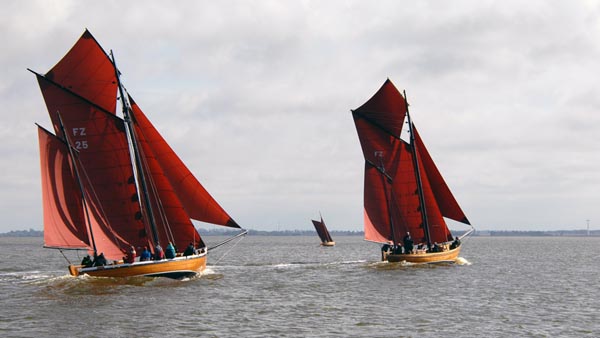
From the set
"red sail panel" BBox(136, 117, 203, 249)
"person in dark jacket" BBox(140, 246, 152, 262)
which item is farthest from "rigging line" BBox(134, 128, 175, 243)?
"person in dark jacket" BBox(140, 246, 152, 262)

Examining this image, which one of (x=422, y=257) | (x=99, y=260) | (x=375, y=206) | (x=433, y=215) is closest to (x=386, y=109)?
(x=375, y=206)

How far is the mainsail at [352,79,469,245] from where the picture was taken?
64500 mm

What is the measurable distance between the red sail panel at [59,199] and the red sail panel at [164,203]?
15.3 ft

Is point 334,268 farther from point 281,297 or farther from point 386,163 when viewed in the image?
point 281,297

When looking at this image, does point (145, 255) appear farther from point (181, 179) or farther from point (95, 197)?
point (181, 179)

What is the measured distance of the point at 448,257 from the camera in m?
66.9

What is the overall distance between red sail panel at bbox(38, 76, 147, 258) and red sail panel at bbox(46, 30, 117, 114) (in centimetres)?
86

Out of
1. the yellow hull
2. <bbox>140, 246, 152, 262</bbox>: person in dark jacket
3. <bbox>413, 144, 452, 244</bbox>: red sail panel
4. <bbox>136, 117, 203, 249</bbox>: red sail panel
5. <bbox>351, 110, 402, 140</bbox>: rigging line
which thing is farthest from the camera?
<bbox>413, 144, 452, 244</bbox>: red sail panel

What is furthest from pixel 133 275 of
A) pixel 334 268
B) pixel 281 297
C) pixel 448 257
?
pixel 448 257

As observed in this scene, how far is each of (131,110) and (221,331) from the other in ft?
75.4

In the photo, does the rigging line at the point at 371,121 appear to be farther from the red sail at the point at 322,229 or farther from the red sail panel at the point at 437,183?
the red sail at the point at 322,229

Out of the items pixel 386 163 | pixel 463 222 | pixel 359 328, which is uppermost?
pixel 386 163

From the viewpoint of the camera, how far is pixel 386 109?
65.8 m

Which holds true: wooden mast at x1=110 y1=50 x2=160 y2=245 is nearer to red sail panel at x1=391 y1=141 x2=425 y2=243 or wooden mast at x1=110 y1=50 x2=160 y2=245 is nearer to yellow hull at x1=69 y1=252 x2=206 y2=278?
yellow hull at x1=69 y1=252 x2=206 y2=278
